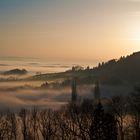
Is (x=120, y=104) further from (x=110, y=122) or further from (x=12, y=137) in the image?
(x=12, y=137)

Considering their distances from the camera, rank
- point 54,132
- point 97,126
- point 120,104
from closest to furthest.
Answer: point 97,126, point 120,104, point 54,132

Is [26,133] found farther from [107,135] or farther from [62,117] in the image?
[107,135]

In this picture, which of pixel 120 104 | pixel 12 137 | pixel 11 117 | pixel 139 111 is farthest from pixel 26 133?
pixel 139 111

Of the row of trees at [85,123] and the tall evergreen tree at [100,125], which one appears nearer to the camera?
the tall evergreen tree at [100,125]

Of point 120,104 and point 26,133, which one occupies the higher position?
point 120,104

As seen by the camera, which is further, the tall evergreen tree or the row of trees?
the row of trees

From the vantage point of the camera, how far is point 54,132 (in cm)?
11931

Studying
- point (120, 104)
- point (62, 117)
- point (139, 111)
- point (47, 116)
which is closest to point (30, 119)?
point (47, 116)

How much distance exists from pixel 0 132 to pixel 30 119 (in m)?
16.6

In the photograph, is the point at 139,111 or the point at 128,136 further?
the point at 128,136

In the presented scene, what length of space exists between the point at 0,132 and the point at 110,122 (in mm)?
46930

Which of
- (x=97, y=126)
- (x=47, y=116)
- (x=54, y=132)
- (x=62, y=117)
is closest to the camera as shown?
(x=97, y=126)

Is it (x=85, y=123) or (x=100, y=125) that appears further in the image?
(x=85, y=123)

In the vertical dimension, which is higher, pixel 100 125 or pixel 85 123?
pixel 100 125
